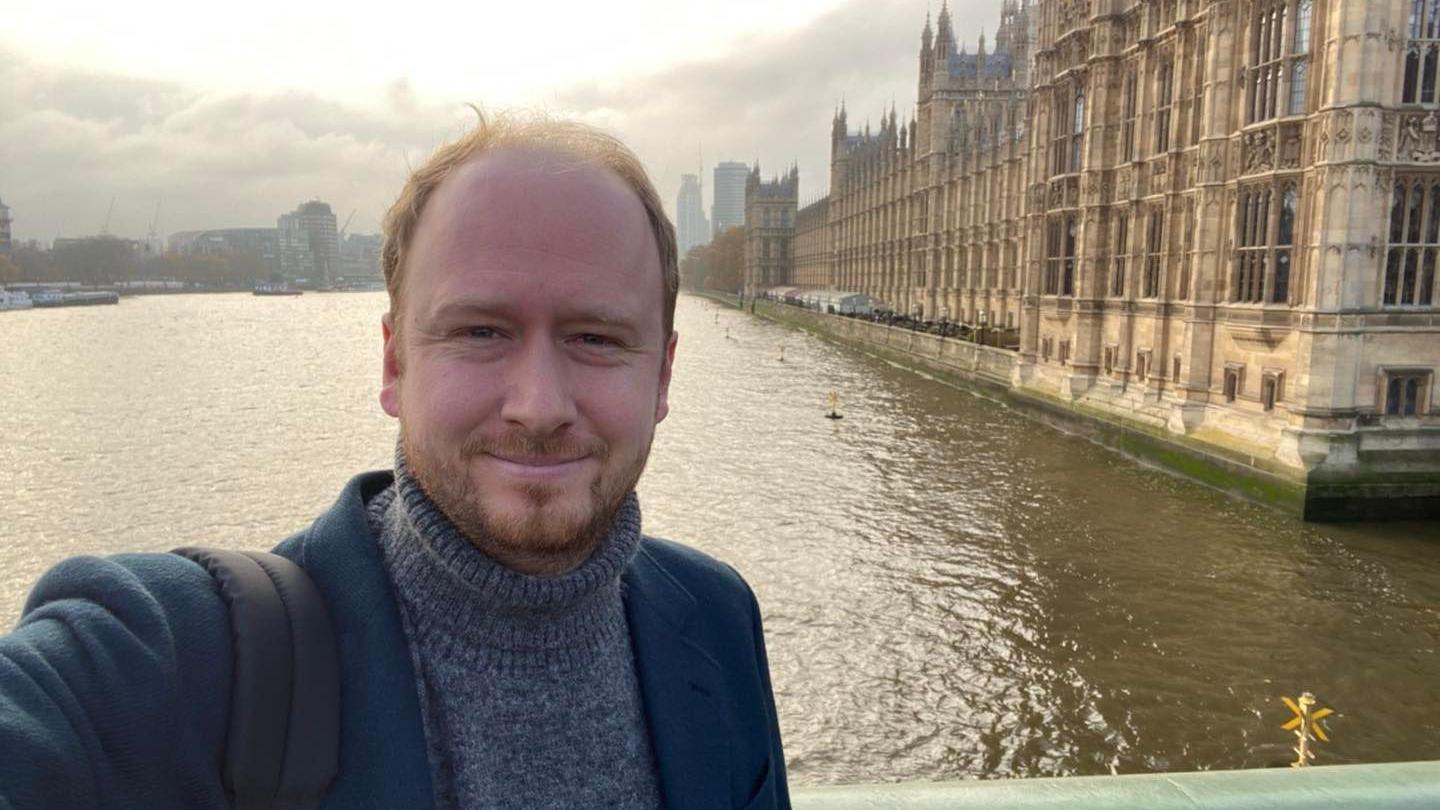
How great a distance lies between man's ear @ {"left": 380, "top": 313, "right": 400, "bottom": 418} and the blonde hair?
1.4 inches

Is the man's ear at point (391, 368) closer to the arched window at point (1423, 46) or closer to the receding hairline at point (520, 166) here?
the receding hairline at point (520, 166)

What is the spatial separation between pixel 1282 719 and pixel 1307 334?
1140 cm

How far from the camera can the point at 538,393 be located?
1524 mm

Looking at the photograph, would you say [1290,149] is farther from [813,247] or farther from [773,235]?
[773,235]

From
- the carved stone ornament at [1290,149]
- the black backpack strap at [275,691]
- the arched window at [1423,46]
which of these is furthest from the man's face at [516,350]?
the carved stone ornament at [1290,149]

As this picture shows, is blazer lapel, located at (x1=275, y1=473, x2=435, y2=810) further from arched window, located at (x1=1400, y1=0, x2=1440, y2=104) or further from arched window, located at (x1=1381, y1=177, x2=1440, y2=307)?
arched window, located at (x1=1400, y1=0, x2=1440, y2=104)

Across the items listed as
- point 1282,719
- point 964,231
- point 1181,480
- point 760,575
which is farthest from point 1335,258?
point 964,231

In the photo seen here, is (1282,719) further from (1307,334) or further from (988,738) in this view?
(1307,334)

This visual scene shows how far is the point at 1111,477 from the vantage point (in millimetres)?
22797

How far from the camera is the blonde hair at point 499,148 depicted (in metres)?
1.59

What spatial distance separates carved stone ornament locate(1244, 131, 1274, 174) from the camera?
20875 millimetres

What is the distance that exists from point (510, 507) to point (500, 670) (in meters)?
0.27

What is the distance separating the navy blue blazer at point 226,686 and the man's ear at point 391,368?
0.47ft

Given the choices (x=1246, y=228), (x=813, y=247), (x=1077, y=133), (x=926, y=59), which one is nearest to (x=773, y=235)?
(x=813, y=247)
